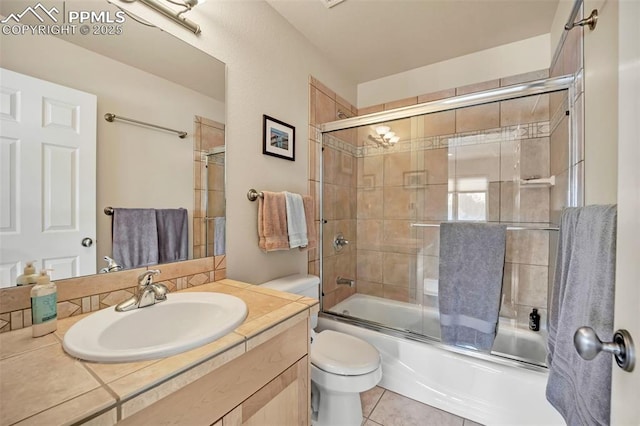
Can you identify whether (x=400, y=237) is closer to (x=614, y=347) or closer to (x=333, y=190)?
(x=333, y=190)

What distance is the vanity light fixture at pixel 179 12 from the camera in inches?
42.4

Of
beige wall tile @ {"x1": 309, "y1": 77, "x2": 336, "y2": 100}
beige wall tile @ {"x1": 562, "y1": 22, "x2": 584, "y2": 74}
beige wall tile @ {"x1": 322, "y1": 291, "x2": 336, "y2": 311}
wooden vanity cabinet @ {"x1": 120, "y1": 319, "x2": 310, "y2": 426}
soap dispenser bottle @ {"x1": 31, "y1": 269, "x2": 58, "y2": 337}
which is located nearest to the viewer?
wooden vanity cabinet @ {"x1": 120, "y1": 319, "x2": 310, "y2": 426}

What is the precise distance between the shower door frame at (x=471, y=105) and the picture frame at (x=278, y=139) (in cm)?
38

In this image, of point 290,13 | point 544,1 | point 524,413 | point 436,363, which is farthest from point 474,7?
point 524,413

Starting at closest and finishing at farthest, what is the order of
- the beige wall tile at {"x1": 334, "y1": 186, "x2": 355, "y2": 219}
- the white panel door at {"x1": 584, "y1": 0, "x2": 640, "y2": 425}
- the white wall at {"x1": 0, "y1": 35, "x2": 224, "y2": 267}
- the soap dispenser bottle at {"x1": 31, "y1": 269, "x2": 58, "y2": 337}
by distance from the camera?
the white panel door at {"x1": 584, "y1": 0, "x2": 640, "y2": 425}, the soap dispenser bottle at {"x1": 31, "y1": 269, "x2": 58, "y2": 337}, the white wall at {"x1": 0, "y1": 35, "x2": 224, "y2": 267}, the beige wall tile at {"x1": 334, "y1": 186, "x2": 355, "y2": 219}

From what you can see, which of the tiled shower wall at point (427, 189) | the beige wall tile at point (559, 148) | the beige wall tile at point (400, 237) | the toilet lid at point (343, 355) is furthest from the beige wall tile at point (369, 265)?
the beige wall tile at point (559, 148)

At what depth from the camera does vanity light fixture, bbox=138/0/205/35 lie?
108 cm

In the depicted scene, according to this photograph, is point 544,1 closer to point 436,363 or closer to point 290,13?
point 290,13

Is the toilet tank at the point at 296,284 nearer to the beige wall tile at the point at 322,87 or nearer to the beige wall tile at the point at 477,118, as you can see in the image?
the beige wall tile at the point at 322,87

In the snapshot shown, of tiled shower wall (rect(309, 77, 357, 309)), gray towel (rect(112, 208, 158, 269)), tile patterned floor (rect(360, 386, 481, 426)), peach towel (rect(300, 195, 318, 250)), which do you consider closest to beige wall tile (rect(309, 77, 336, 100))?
tiled shower wall (rect(309, 77, 357, 309))

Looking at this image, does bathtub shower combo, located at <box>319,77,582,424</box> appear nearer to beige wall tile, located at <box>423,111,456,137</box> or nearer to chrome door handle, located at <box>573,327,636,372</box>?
beige wall tile, located at <box>423,111,456,137</box>

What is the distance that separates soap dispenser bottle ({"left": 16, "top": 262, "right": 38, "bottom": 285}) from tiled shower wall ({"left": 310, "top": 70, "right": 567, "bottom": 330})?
1.52 metres

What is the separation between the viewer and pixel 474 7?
164 centimetres

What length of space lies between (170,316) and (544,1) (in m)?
2.60
